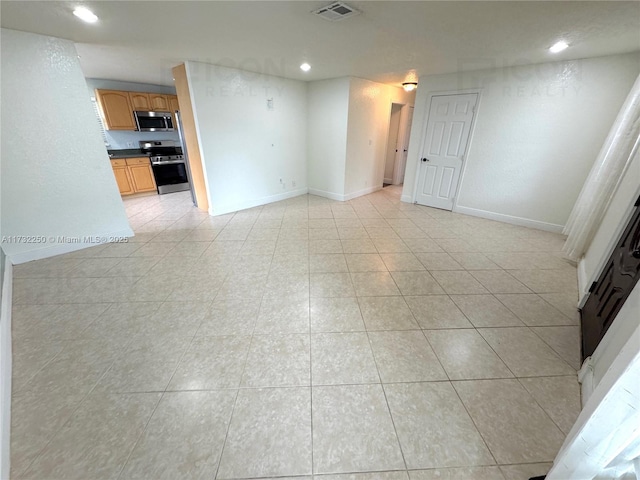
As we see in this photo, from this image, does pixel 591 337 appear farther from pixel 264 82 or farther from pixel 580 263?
pixel 264 82

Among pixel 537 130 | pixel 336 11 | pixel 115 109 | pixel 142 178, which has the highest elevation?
pixel 336 11

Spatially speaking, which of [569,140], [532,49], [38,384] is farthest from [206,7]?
[569,140]

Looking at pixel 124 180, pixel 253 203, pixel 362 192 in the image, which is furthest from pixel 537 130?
pixel 124 180

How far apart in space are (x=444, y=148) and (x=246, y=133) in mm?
3674

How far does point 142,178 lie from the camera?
5449mm

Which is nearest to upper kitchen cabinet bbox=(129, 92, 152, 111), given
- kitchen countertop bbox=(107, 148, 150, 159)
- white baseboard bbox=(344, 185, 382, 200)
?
Result: kitchen countertop bbox=(107, 148, 150, 159)

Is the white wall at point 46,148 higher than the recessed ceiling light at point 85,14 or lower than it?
lower

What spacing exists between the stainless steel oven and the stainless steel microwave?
13.7 inches

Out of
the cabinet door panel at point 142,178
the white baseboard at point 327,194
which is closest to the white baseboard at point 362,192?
the white baseboard at point 327,194

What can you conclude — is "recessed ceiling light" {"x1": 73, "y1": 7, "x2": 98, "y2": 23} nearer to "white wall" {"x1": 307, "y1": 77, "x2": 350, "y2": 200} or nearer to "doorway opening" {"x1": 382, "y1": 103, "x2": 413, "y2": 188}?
"white wall" {"x1": 307, "y1": 77, "x2": 350, "y2": 200}

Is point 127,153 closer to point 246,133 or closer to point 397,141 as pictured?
point 246,133

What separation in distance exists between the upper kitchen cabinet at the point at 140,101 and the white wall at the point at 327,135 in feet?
11.6

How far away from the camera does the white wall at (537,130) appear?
10.5ft

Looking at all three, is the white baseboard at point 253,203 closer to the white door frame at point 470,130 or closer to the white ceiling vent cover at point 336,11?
the white door frame at point 470,130
